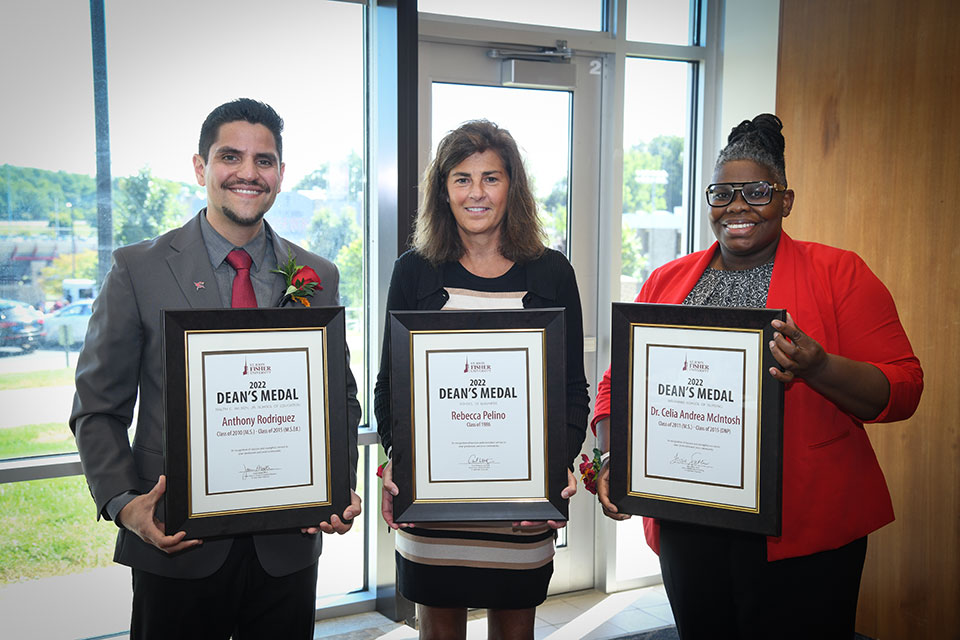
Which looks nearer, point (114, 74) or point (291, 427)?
point (291, 427)

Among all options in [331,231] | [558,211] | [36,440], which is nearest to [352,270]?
[331,231]

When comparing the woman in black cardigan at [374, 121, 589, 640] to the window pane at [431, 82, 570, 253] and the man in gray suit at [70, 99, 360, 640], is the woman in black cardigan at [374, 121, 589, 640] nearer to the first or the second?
the man in gray suit at [70, 99, 360, 640]

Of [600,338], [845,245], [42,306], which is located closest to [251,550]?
[42,306]

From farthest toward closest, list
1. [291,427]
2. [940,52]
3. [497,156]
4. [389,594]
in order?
1. [389,594]
2. [940,52]
3. [497,156]
4. [291,427]

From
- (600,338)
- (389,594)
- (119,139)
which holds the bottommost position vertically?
(389,594)

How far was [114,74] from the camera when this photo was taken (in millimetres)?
3164

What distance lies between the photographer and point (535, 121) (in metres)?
3.88

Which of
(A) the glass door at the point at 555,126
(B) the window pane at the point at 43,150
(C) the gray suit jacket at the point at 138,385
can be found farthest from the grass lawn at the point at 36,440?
(A) the glass door at the point at 555,126

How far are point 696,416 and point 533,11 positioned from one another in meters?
2.59

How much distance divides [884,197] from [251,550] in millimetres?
2777

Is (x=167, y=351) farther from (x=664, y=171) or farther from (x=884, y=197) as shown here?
(x=664, y=171)

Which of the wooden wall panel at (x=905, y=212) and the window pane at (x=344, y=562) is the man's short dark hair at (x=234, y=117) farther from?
the wooden wall panel at (x=905, y=212)

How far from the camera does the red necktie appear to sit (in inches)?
76.5

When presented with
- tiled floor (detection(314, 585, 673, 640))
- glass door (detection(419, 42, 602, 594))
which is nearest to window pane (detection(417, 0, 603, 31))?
glass door (detection(419, 42, 602, 594))
